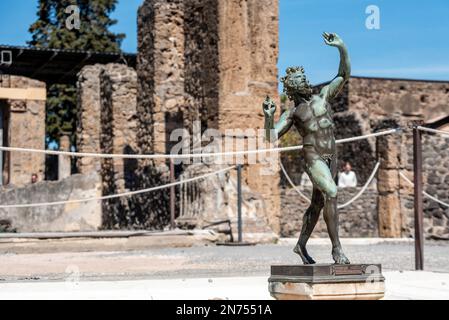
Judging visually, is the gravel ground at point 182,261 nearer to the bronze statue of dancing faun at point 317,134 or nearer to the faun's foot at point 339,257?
the bronze statue of dancing faun at point 317,134

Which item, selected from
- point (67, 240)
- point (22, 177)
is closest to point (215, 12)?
point (67, 240)

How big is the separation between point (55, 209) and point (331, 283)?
1411cm

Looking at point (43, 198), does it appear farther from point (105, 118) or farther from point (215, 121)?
point (215, 121)

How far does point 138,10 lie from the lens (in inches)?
706

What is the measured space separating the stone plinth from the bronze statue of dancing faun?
0.63ft

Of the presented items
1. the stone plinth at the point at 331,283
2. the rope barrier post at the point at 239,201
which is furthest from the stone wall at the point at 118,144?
the stone plinth at the point at 331,283

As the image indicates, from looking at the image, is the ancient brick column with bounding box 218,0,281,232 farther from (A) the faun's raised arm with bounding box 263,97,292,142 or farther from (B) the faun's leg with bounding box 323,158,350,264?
(B) the faun's leg with bounding box 323,158,350,264

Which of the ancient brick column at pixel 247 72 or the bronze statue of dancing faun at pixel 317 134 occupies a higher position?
the ancient brick column at pixel 247 72

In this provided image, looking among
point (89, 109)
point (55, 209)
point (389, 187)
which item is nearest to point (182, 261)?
point (389, 187)

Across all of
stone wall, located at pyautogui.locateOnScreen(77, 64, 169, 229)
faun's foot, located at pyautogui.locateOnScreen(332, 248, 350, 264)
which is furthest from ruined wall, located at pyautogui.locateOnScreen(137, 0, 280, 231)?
faun's foot, located at pyautogui.locateOnScreen(332, 248, 350, 264)

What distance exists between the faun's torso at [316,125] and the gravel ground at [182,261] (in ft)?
8.09

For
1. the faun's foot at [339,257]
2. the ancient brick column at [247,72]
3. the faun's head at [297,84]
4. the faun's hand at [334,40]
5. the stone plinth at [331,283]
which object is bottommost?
the stone plinth at [331,283]

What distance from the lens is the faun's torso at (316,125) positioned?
17.1ft

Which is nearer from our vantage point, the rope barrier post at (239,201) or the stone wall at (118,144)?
the rope barrier post at (239,201)
